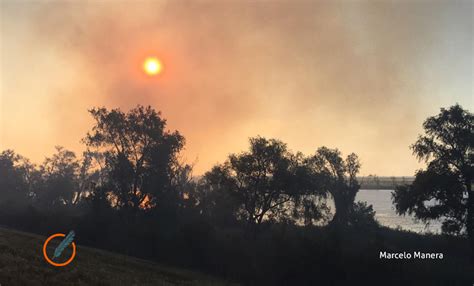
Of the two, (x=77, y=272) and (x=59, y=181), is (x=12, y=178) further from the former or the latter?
(x=77, y=272)

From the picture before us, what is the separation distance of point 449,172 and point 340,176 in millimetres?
31792

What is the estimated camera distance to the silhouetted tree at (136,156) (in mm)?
55906

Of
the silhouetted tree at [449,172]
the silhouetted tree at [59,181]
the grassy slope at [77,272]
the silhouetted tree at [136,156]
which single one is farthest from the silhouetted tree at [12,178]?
the silhouetted tree at [449,172]

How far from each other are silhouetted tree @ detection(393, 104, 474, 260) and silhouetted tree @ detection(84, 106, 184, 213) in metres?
41.1

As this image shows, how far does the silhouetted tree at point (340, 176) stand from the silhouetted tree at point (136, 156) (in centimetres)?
3207

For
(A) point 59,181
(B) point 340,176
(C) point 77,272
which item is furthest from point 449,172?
(A) point 59,181

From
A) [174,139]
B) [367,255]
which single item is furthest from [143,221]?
[367,255]

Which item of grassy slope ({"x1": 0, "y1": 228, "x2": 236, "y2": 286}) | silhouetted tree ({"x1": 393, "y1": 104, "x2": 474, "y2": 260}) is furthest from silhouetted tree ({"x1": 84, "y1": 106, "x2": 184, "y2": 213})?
silhouetted tree ({"x1": 393, "y1": 104, "x2": 474, "y2": 260})

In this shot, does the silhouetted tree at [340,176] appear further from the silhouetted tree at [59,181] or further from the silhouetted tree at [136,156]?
the silhouetted tree at [59,181]

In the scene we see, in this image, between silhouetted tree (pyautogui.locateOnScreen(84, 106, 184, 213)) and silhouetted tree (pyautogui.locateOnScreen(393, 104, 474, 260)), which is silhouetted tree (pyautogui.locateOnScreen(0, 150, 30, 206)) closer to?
silhouetted tree (pyautogui.locateOnScreen(84, 106, 184, 213))

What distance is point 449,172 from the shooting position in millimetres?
39125

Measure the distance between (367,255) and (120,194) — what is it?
4261 cm

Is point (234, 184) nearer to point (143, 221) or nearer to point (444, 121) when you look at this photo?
point (143, 221)

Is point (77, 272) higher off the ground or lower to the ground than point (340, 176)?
lower
